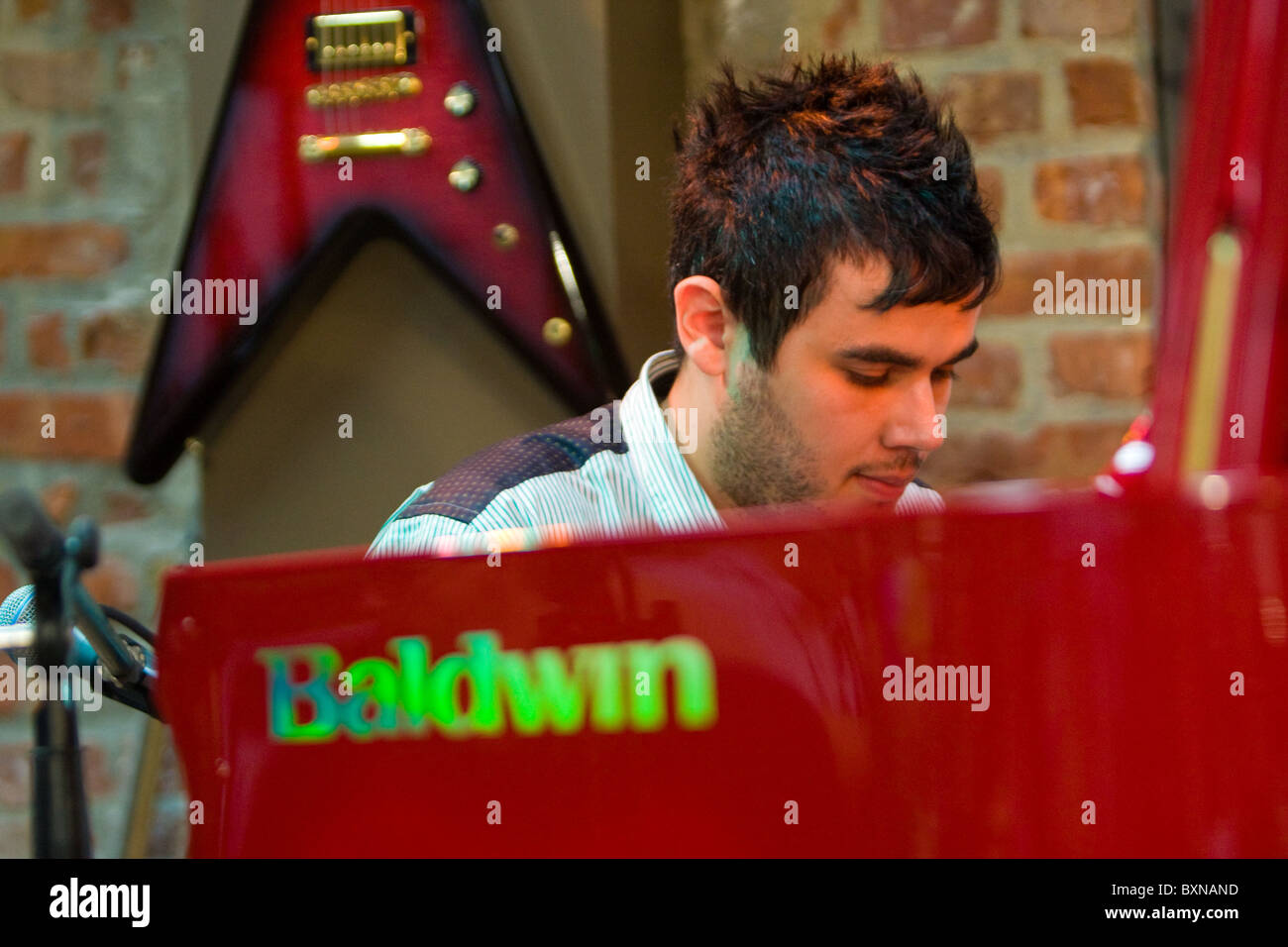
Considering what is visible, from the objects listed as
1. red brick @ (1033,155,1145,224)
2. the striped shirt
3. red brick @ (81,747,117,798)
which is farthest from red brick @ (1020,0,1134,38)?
red brick @ (81,747,117,798)

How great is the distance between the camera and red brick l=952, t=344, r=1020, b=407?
1.52 m

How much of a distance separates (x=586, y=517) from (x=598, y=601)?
0.54 metres

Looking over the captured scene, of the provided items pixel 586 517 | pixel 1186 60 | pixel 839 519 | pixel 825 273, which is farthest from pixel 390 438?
pixel 839 519

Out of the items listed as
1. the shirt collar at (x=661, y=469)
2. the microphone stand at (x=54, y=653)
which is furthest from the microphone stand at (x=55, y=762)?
the shirt collar at (x=661, y=469)

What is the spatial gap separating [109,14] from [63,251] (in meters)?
0.30

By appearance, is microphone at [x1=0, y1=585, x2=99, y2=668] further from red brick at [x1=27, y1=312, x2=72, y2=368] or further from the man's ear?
red brick at [x1=27, y1=312, x2=72, y2=368]

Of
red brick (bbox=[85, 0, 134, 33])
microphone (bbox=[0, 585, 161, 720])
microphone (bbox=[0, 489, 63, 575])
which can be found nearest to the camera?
microphone (bbox=[0, 489, 63, 575])

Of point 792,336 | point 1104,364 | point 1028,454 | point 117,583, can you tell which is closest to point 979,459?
point 1028,454

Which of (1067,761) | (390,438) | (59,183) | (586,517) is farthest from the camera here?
(59,183)

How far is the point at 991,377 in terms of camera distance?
60.1 inches

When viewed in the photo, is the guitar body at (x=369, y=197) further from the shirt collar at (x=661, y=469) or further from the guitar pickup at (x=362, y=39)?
the shirt collar at (x=661, y=469)

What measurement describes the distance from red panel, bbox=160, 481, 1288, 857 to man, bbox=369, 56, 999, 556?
15.4 inches
